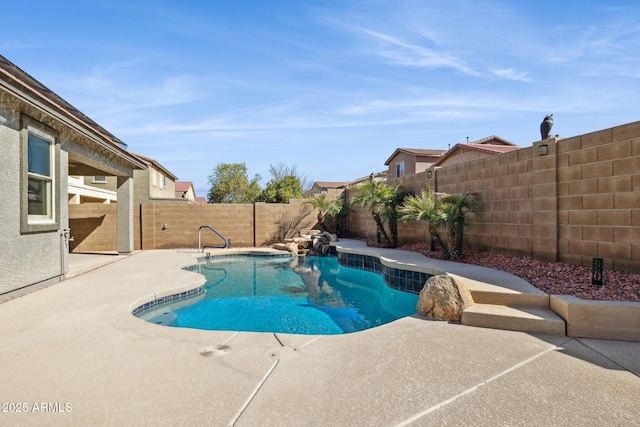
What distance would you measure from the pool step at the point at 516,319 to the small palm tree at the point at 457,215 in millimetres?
3575

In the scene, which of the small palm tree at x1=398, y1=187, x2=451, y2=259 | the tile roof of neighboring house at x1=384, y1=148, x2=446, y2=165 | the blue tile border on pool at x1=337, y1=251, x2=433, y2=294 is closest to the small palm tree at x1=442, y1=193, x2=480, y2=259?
the small palm tree at x1=398, y1=187, x2=451, y2=259

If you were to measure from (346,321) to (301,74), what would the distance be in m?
9.01

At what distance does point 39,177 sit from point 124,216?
224 inches

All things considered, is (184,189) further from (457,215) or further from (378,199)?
(457,215)

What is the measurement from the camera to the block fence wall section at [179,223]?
13.3 m

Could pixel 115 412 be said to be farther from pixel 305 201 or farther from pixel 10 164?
pixel 305 201

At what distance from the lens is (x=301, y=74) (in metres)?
12.2

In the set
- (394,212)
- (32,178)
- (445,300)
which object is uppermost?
(32,178)

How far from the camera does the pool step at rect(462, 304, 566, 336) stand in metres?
4.32

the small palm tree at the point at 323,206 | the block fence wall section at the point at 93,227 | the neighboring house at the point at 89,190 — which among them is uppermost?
the neighboring house at the point at 89,190

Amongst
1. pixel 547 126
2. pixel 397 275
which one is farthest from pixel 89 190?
pixel 547 126

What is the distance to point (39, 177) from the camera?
6473 mm

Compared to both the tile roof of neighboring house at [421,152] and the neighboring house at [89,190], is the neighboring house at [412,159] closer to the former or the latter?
the tile roof of neighboring house at [421,152]

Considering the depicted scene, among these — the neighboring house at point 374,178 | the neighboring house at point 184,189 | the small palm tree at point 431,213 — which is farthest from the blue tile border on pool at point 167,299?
the neighboring house at point 184,189
